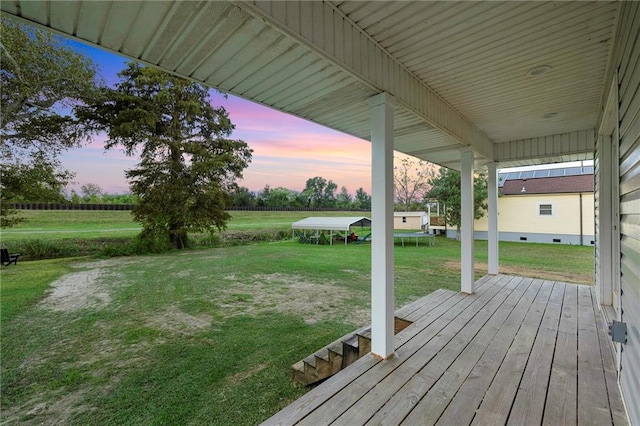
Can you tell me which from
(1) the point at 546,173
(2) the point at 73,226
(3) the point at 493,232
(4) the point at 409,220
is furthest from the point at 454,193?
(2) the point at 73,226

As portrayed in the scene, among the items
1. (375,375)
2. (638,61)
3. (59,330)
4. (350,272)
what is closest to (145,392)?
(375,375)

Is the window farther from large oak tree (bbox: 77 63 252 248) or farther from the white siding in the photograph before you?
large oak tree (bbox: 77 63 252 248)

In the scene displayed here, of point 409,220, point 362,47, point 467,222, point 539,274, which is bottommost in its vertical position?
point 539,274

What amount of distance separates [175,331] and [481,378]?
3.79 meters

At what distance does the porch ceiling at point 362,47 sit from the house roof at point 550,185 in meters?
13.2

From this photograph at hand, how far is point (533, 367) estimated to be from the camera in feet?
6.91

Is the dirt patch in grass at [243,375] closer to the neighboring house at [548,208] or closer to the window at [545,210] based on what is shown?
the neighboring house at [548,208]

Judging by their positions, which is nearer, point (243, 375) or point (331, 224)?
point (243, 375)

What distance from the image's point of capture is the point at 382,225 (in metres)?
2.26

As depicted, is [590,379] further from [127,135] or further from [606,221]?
[127,135]

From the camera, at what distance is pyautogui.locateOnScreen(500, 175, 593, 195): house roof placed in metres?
12.9

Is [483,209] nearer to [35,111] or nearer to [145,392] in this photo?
[145,392]

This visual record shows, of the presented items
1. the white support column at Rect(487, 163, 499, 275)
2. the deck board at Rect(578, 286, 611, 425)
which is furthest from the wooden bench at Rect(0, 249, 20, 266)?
the white support column at Rect(487, 163, 499, 275)

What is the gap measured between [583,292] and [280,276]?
594cm
